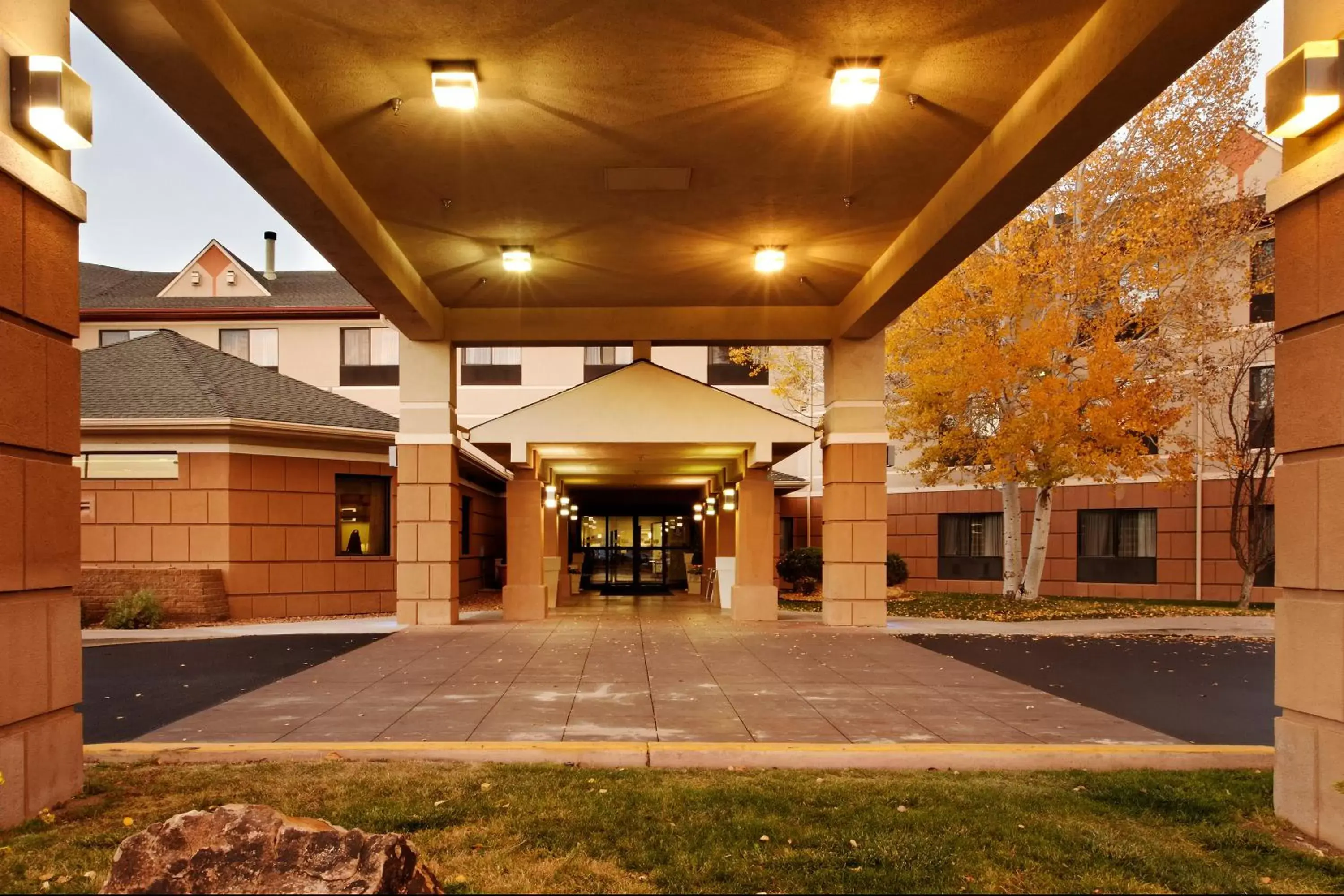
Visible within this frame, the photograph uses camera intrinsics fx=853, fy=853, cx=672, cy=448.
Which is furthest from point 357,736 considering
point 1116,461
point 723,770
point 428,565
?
point 1116,461

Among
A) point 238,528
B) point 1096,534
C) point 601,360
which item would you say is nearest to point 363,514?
point 238,528

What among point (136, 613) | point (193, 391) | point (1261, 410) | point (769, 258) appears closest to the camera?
point (769, 258)

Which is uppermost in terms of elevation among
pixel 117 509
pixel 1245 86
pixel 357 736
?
pixel 1245 86

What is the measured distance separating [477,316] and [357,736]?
1030 centimetres

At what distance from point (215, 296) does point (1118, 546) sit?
3065cm

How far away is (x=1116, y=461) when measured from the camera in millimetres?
18359

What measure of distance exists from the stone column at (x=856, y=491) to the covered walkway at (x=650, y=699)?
236 cm

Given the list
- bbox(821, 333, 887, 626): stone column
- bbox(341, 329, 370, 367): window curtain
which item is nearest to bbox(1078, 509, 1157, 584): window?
bbox(821, 333, 887, 626): stone column

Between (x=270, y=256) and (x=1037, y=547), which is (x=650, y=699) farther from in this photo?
(x=270, y=256)

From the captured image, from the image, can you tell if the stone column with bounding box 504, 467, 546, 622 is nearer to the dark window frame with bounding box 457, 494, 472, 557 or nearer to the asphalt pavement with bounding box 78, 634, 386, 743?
the asphalt pavement with bounding box 78, 634, 386, 743

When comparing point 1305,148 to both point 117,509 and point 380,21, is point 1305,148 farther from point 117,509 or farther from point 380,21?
point 117,509

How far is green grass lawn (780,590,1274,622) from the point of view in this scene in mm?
18234

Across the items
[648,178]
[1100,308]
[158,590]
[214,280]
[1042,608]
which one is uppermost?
[214,280]

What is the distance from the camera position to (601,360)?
30.8 meters
